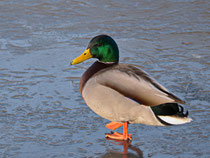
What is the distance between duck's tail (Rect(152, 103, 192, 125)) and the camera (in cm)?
309

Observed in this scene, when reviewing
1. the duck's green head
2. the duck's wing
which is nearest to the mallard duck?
the duck's wing

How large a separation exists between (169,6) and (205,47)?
2.07 meters

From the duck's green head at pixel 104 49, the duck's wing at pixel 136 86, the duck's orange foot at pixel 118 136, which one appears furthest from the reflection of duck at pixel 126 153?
the duck's green head at pixel 104 49

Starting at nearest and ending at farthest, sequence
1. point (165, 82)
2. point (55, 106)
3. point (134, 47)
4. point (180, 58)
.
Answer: point (55, 106)
point (165, 82)
point (180, 58)
point (134, 47)

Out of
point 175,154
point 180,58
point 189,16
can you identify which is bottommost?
point 175,154

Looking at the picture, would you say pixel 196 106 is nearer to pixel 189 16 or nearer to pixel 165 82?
pixel 165 82

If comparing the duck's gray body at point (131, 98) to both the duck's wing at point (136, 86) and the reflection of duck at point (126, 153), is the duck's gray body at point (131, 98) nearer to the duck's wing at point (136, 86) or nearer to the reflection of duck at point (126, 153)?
the duck's wing at point (136, 86)

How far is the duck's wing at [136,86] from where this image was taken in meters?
3.07

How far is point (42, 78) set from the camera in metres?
4.45

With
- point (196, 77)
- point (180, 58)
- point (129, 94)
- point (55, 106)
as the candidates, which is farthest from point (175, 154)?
point (180, 58)

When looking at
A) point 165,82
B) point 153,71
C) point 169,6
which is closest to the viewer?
point 165,82

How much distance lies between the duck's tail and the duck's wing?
0.28 ft

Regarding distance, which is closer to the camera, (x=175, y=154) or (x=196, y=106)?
(x=175, y=154)

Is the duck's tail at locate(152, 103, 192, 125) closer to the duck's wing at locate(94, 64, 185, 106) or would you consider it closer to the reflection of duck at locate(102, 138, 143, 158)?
the duck's wing at locate(94, 64, 185, 106)
